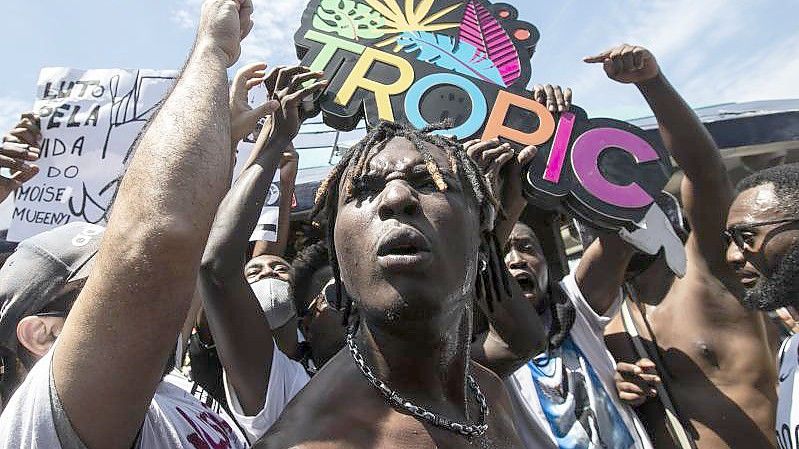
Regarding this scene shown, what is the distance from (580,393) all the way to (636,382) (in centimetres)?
34

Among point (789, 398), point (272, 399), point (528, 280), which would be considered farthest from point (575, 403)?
point (272, 399)

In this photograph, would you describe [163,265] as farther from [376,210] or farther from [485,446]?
[485,446]

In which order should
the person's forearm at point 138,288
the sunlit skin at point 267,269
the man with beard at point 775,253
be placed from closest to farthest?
the person's forearm at point 138,288 → the man with beard at point 775,253 → the sunlit skin at point 267,269

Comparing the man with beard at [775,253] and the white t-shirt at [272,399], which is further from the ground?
the man with beard at [775,253]

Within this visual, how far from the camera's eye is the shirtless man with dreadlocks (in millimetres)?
1302

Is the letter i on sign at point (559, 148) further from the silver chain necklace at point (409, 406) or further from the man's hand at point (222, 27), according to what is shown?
the man's hand at point (222, 27)

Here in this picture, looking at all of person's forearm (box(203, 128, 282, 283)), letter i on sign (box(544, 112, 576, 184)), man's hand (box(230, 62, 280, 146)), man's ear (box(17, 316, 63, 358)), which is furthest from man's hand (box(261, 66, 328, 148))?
man's ear (box(17, 316, 63, 358))

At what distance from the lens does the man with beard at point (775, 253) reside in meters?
2.38

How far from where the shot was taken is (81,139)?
386 cm

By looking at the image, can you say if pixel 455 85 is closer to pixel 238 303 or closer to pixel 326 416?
pixel 238 303

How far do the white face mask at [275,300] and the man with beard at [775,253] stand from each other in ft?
6.57

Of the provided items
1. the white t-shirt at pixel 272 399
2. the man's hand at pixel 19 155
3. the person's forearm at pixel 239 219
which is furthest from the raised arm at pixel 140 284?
the man's hand at pixel 19 155

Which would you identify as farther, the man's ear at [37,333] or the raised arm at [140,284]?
the man's ear at [37,333]

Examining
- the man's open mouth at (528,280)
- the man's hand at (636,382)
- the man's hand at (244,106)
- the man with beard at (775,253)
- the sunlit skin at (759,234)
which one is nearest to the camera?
the man's hand at (244,106)
